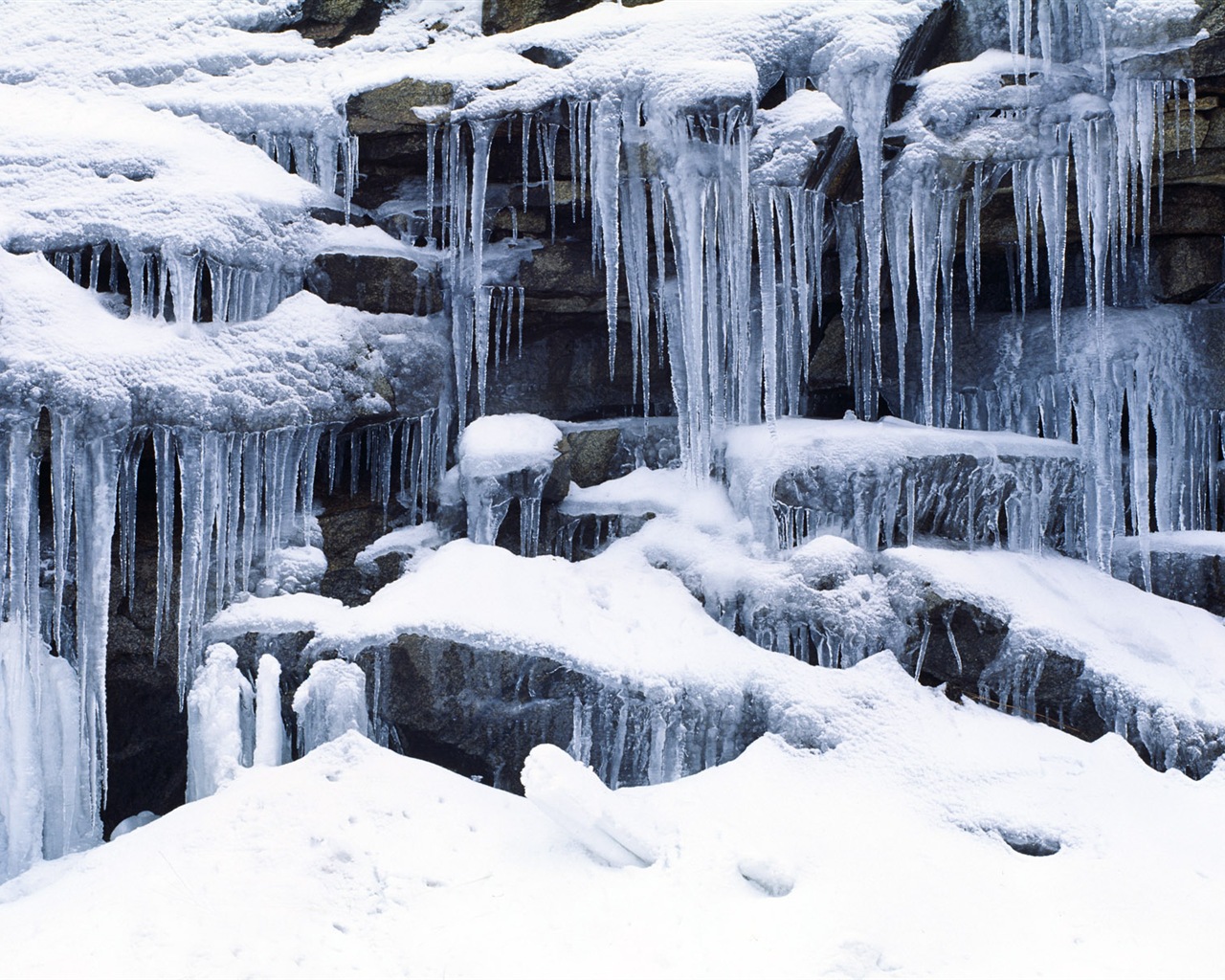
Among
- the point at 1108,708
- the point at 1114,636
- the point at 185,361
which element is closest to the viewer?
the point at 1108,708

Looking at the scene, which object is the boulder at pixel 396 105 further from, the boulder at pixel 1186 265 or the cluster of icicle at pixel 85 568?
the boulder at pixel 1186 265

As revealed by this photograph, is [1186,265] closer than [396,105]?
No

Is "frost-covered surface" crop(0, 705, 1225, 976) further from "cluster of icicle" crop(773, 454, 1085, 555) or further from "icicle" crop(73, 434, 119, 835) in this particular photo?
"cluster of icicle" crop(773, 454, 1085, 555)

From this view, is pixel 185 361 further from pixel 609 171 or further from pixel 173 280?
pixel 609 171

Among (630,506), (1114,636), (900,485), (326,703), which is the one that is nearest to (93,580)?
(326,703)

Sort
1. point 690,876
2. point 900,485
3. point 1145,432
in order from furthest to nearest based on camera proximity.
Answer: point 1145,432, point 900,485, point 690,876

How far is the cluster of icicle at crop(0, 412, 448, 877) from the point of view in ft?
24.7

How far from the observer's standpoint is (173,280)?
339 inches

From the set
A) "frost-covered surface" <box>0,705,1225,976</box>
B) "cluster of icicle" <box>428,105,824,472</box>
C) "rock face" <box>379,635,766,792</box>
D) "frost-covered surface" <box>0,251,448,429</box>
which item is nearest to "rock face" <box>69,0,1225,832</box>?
"rock face" <box>379,635,766,792</box>

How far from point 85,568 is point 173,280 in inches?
94.8

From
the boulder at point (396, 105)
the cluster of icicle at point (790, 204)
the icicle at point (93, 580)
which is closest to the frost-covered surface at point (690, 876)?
the icicle at point (93, 580)

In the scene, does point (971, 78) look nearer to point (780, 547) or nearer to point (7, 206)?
point (780, 547)

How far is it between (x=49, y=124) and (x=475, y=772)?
697 cm

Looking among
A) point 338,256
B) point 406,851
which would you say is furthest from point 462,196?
point 406,851
